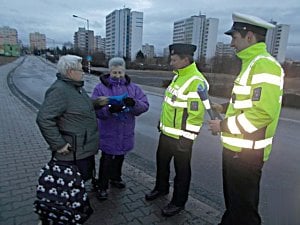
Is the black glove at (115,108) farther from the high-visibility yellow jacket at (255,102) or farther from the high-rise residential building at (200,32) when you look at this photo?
the high-rise residential building at (200,32)

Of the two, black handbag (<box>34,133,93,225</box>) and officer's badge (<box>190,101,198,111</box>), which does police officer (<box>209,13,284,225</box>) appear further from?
black handbag (<box>34,133,93,225</box>)

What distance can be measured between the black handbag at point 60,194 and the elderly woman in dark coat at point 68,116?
22cm

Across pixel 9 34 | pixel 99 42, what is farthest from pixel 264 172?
pixel 9 34

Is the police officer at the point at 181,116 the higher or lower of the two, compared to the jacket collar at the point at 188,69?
lower

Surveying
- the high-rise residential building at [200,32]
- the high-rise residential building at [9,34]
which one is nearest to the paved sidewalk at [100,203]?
the high-rise residential building at [200,32]

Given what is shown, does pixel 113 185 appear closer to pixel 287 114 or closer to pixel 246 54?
pixel 246 54

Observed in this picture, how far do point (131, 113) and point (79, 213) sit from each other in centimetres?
140

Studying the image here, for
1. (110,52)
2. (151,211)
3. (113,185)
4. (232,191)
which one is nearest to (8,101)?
(113,185)

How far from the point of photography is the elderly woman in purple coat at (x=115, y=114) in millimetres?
3197

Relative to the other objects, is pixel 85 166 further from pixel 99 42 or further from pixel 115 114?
pixel 99 42

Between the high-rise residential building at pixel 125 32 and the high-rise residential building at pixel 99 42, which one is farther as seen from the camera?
the high-rise residential building at pixel 99 42

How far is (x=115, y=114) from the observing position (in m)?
3.27

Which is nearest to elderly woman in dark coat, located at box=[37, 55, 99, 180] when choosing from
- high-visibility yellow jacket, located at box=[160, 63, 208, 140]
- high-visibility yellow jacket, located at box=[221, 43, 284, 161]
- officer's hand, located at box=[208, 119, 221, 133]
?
high-visibility yellow jacket, located at box=[160, 63, 208, 140]

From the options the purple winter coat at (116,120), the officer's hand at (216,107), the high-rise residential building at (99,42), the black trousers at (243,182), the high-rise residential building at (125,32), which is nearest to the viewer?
the black trousers at (243,182)
